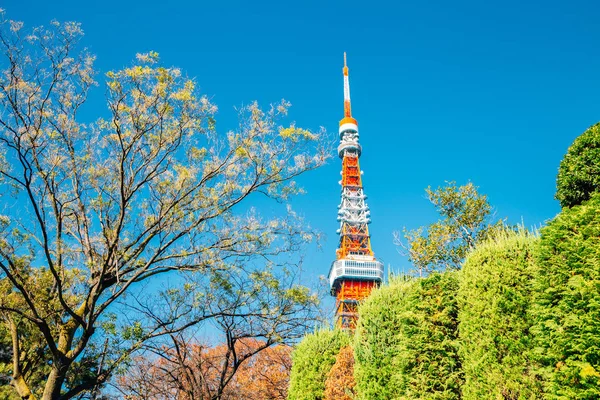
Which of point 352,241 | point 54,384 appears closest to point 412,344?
point 54,384

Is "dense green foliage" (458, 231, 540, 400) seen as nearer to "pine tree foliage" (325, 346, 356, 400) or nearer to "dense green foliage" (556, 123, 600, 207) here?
"dense green foliage" (556, 123, 600, 207)

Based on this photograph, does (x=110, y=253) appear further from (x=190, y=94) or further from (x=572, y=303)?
(x=572, y=303)

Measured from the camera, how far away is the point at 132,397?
1157 cm

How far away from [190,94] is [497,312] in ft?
21.1

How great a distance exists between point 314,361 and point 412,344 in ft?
13.4

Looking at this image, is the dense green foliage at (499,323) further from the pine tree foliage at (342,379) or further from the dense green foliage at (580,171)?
the pine tree foliage at (342,379)

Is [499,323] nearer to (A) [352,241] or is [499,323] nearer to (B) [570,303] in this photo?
(B) [570,303]

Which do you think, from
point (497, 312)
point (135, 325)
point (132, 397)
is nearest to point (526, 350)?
point (497, 312)

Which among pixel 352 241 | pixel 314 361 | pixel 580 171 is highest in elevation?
pixel 352 241

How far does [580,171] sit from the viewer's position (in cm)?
484

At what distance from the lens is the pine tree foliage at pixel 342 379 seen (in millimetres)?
8914

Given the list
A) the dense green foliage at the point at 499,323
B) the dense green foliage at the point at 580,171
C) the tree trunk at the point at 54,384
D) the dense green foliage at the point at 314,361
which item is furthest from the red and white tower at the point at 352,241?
the dense green foliage at the point at 580,171

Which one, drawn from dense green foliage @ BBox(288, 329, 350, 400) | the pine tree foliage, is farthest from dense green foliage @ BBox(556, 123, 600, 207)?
dense green foliage @ BBox(288, 329, 350, 400)

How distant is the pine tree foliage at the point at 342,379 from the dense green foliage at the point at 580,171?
221 inches
